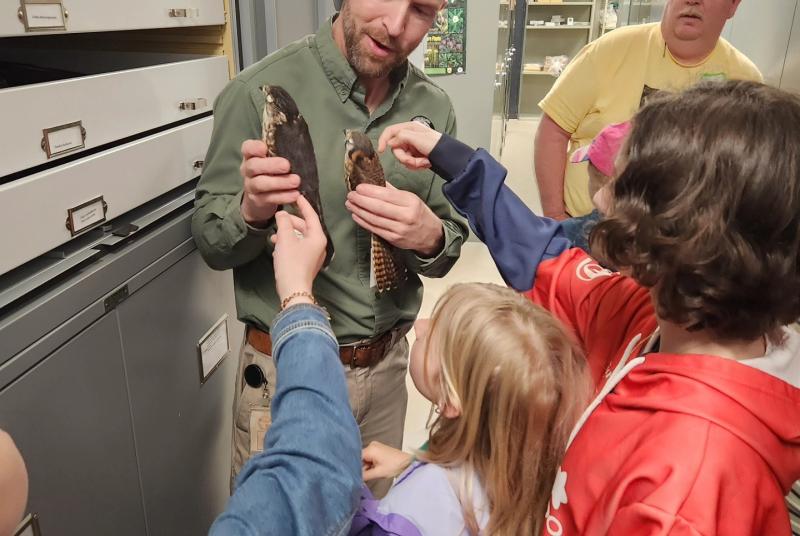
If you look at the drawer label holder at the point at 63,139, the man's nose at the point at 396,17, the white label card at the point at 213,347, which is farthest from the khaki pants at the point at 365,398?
the man's nose at the point at 396,17

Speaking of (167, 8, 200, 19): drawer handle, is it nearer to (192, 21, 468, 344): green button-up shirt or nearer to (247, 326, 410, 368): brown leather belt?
(192, 21, 468, 344): green button-up shirt

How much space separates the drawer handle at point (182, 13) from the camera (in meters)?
1.33

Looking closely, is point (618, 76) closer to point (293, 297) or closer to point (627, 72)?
point (627, 72)

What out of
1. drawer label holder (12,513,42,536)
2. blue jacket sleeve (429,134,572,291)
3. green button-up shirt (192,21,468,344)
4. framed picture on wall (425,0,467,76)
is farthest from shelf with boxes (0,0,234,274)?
framed picture on wall (425,0,467,76)

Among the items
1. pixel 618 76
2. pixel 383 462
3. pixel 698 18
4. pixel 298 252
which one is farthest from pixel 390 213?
pixel 698 18

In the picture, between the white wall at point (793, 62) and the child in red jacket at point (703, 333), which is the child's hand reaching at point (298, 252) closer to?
the child in red jacket at point (703, 333)

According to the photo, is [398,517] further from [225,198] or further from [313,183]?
[225,198]

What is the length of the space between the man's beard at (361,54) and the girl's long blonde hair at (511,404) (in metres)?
0.56

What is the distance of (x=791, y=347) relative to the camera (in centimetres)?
78

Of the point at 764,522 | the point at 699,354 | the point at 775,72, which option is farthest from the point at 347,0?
the point at 775,72

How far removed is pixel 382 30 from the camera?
119 cm

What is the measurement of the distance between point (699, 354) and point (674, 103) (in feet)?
1.03

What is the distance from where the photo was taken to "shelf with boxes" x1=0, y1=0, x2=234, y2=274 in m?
0.93

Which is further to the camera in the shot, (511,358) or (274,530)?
(511,358)
